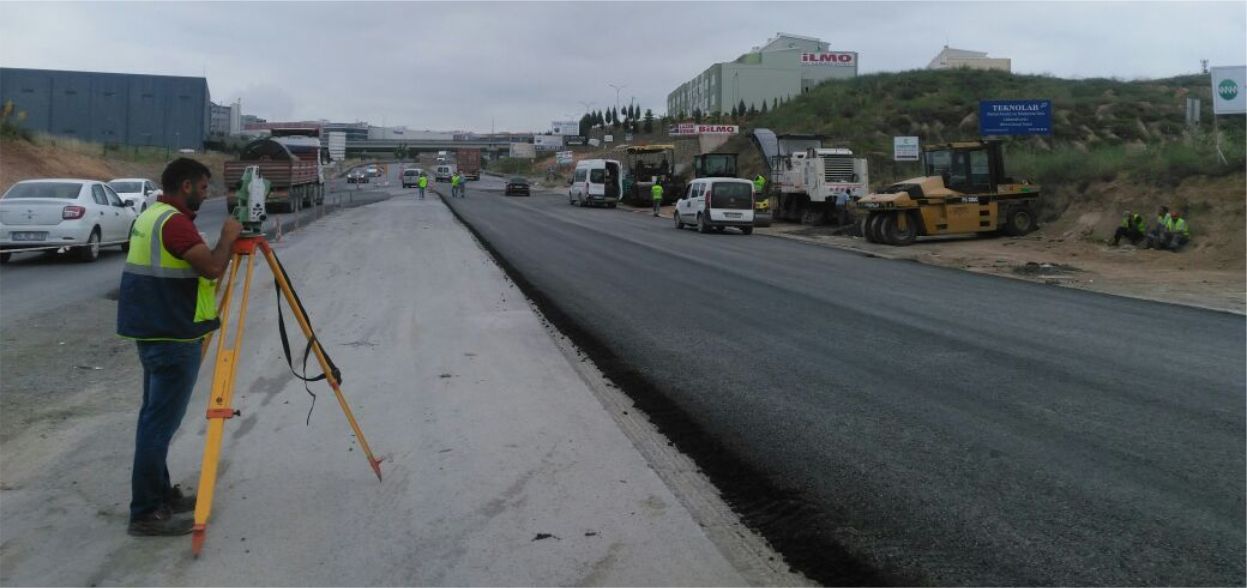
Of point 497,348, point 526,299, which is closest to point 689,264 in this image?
point 526,299

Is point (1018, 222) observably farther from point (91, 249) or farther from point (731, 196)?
point (91, 249)

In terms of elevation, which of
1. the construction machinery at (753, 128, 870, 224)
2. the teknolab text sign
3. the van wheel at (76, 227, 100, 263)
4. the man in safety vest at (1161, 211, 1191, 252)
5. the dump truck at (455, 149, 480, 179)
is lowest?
the van wheel at (76, 227, 100, 263)

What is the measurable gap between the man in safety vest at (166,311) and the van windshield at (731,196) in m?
27.8

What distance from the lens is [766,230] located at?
34.2m

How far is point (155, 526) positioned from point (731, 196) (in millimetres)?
28432

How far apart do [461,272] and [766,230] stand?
1895 centimetres

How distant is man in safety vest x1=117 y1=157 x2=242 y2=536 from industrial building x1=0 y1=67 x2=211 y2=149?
225 feet

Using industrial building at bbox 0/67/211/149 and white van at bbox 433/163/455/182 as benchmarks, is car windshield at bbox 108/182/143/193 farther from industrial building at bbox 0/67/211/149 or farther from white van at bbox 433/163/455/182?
white van at bbox 433/163/455/182

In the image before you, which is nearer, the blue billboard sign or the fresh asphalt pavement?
the fresh asphalt pavement

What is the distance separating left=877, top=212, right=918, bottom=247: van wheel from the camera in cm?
2681

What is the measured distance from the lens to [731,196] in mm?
32250

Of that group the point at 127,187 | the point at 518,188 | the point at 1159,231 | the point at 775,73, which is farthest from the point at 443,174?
the point at 1159,231

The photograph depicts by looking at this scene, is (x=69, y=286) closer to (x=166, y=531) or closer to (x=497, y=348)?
(x=497, y=348)

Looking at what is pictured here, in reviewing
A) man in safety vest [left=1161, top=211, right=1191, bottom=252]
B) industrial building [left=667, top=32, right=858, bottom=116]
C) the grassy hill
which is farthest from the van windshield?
industrial building [left=667, top=32, right=858, bottom=116]
